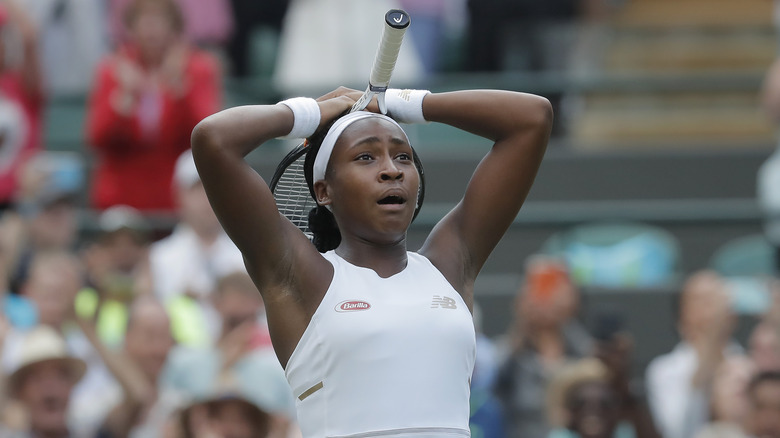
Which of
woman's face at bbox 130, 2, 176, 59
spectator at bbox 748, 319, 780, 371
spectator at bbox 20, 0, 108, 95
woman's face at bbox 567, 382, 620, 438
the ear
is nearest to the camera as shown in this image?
the ear

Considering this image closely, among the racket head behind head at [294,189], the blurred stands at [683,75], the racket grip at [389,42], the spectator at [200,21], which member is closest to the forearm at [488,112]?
the racket grip at [389,42]

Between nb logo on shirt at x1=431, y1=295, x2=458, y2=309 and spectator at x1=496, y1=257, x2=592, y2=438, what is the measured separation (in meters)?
3.11

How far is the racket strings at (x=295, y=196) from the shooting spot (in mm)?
4156

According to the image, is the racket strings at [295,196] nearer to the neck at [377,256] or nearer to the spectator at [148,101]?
the neck at [377,256]

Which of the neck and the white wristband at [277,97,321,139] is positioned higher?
the white wristband at [277,97,321,139]

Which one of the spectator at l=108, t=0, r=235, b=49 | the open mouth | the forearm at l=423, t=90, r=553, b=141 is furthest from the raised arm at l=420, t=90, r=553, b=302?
the spectator at l=108, t=0, r=235, b=49

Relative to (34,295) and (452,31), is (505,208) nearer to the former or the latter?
(34,295)

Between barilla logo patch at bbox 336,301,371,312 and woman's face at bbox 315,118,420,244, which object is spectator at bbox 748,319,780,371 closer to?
woman's face at bbox 315,118,420,244

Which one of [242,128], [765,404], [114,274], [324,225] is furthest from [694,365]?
[242,128]

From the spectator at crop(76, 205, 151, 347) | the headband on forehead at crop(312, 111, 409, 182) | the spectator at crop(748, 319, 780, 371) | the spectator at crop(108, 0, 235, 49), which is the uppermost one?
the headband on forehead at crop(312, 111, 409, 182)

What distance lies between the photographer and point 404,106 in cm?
406

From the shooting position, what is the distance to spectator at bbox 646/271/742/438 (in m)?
6.92

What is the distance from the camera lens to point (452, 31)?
10.8 m

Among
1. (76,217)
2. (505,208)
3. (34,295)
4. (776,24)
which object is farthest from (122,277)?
(776,24)
